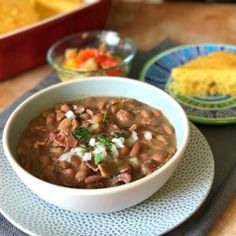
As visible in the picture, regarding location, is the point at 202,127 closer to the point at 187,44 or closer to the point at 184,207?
the point at 184,207

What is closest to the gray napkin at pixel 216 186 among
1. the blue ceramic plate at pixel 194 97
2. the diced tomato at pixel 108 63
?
the blue ceramic plate at pixel 194 97

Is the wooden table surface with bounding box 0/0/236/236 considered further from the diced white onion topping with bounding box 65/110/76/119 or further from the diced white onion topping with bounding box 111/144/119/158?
the diced white onion topping with bounding box 111/144/119/158

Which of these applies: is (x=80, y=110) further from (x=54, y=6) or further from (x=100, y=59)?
(x=54, y=6)

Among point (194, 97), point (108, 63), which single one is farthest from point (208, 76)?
point (108, 63)

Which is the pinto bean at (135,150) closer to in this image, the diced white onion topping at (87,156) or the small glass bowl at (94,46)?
the diced white onion topping at (87,156)

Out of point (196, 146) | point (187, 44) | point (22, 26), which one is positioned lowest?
Answer: point (187, 44)

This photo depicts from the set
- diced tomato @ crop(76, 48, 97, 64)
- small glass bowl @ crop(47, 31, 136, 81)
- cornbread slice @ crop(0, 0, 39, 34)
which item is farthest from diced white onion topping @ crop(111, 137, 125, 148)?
cornbread slice @ crop(0, 0, 39, 34)

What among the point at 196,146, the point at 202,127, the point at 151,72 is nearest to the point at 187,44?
the point at 151,72
